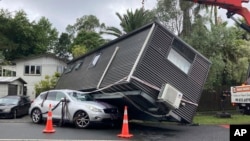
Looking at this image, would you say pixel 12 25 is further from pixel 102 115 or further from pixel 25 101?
pixel 102 115

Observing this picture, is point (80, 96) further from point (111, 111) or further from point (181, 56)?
point (181, 56)

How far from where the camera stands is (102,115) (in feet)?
49.4

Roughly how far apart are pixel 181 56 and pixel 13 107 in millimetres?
11617

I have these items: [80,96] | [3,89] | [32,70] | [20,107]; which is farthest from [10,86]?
[80,96]

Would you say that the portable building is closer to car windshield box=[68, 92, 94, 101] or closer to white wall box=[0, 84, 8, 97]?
car windshield box=[68, 92, 94, 101]

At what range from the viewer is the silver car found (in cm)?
1508

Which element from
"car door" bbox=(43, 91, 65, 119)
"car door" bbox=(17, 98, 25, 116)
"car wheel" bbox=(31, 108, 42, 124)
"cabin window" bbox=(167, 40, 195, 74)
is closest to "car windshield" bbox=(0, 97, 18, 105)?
"car door" bbox=(17, 98, 25, 116)

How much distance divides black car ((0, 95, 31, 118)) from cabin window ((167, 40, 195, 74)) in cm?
1139

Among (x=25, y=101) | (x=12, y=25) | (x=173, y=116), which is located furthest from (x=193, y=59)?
(x=12, y=25)

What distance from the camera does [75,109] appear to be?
15422 mm

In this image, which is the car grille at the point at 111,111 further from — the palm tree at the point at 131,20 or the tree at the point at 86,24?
the tree at the point at 86,24

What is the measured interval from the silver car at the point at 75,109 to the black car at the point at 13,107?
5.13 metres

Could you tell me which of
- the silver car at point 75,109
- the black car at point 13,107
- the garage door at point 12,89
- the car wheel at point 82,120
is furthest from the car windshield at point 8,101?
the garage door at point 12,89

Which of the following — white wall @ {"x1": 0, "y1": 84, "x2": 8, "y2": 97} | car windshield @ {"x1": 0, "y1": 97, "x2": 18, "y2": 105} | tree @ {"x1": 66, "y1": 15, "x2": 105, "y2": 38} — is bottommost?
car windshield @ {"x1": 0, "y1": 97, "x2": 18, "y2": 105}
